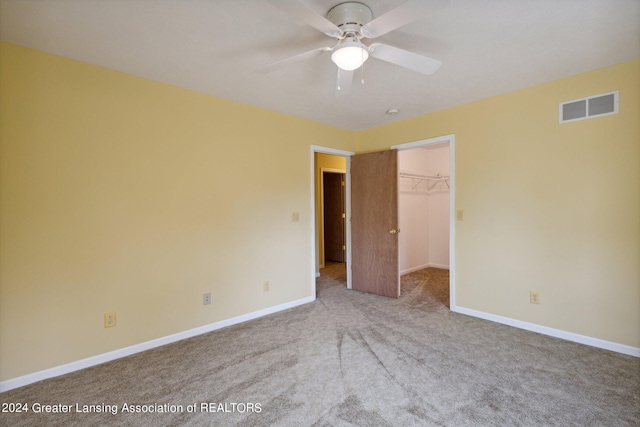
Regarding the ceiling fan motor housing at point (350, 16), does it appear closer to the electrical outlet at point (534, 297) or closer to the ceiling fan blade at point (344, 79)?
the ceiling fan blade at point (344, 79)

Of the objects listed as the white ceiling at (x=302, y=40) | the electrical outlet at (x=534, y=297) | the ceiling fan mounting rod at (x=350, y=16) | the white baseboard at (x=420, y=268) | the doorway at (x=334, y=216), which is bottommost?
the white baseboard at (x=420, y=268)

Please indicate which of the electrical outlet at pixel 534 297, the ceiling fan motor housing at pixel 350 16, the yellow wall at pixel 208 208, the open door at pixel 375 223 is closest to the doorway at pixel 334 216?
the open door at pixel 375 223

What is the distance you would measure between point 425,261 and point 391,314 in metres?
2.83

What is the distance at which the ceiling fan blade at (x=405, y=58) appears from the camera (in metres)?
1.70

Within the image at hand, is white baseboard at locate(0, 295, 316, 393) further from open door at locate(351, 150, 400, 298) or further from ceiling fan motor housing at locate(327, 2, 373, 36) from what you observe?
ceiling fan motor housing at locate(327, 2, 373, 36)

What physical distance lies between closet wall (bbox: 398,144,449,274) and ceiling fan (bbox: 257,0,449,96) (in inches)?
143

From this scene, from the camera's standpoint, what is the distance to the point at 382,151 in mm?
4000

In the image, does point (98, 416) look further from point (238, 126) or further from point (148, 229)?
point (238, 126)

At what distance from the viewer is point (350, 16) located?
1.64m

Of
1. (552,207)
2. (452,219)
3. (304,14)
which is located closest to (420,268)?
(452,219)

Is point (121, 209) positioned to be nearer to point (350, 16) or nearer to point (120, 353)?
point (120, 353)

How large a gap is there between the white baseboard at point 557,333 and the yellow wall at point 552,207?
0.05 m

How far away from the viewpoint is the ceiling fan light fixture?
5.36 feet

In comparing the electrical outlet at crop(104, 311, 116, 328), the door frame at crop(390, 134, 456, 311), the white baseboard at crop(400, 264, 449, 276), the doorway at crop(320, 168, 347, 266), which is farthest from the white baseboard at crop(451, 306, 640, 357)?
the electrical outlet at crop(104, 311, 116, 328)
